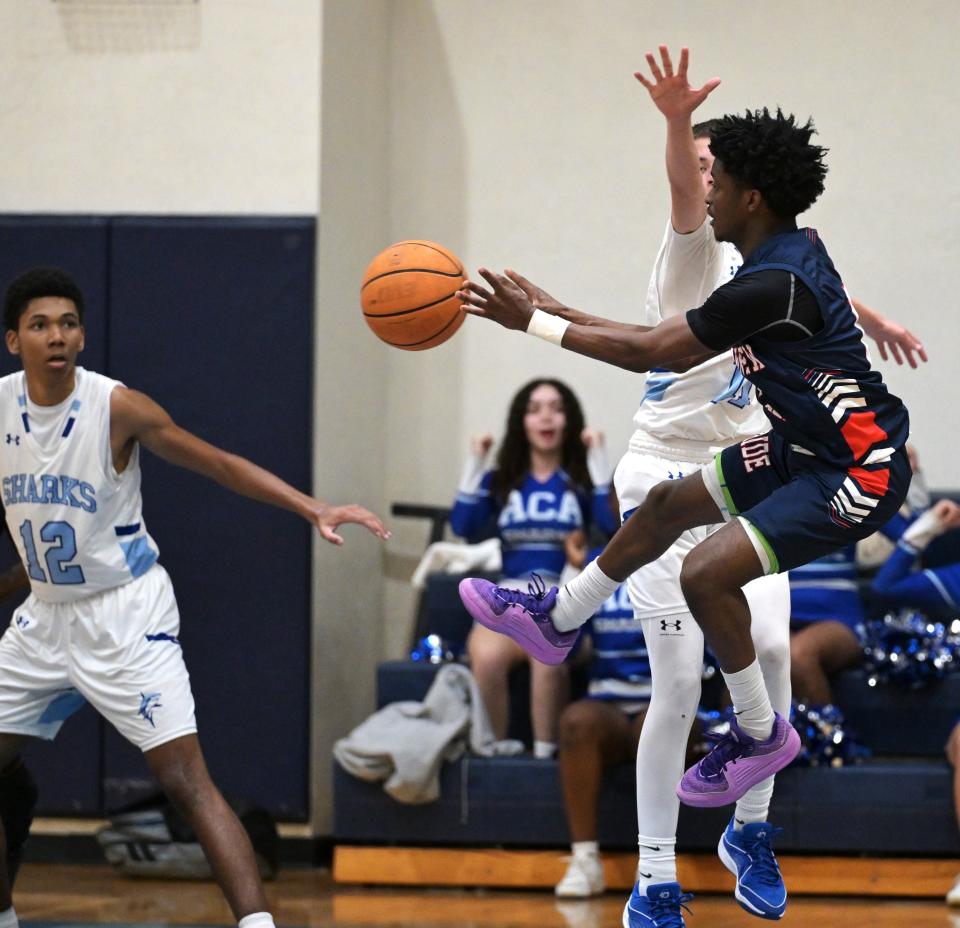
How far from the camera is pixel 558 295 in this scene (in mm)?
7691

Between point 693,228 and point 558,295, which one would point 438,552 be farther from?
point 693,228

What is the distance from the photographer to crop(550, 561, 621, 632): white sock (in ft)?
13.6

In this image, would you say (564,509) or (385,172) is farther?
(385,172)

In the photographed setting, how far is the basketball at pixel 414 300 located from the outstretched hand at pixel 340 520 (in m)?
0.54

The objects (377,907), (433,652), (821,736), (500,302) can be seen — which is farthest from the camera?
(433,652)

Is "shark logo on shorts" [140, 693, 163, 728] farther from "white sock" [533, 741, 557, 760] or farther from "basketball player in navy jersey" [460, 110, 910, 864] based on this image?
"white sock" [533, 741, 557, 760]

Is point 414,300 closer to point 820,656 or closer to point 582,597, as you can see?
point 582,597

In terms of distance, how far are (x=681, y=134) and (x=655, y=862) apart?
2.00 m

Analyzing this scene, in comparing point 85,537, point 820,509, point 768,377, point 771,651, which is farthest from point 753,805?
point 85,537

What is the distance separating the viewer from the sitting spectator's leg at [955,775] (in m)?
5.56

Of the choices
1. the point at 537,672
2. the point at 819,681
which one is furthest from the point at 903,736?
the point at 537,672

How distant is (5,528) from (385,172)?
138 inches

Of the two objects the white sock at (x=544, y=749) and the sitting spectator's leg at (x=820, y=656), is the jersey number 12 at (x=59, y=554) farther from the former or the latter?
the sitting spectator's leg at (x=820, y=656)

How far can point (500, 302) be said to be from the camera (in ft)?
12.4
